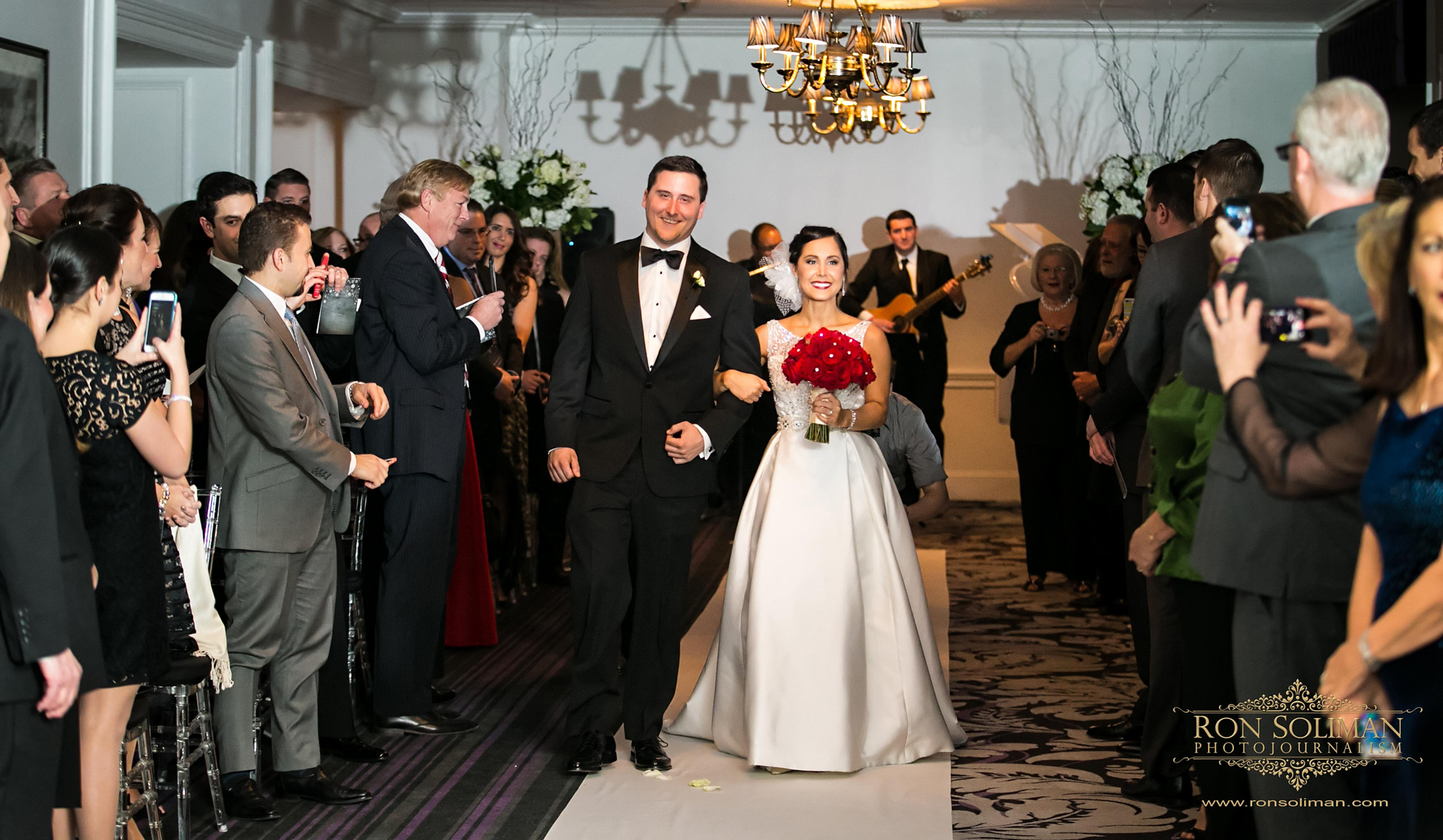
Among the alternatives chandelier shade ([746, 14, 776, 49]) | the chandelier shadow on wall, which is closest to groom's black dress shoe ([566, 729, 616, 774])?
chandelier shade ([746, 14, 776, 49])

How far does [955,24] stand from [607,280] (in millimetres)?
7179

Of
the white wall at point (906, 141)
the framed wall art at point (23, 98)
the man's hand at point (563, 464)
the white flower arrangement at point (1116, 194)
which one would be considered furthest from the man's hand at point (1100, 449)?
the white wall at point (906, 141)

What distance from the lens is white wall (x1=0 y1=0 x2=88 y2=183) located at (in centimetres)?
553

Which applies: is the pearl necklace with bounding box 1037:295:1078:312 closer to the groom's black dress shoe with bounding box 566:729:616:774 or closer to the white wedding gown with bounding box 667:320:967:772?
the white wedding gown with bounding box 667:320:967:772

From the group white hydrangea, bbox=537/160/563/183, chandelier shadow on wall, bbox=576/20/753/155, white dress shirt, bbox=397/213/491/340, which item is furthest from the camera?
chandelier shadow on wall, bbox=576/20/753/155

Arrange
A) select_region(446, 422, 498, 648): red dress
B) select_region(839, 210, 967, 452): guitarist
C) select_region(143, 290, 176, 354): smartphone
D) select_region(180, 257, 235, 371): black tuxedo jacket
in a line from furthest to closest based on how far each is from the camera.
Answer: select_region(839, 210, 967, 452): guitarist < select_region(446, 422, 498, 648): red dress < select_region(180, 257, 235, 371): black tuxedo jacket < select_region(143, 290, 176, 354): smartphone

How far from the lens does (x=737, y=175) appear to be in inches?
430

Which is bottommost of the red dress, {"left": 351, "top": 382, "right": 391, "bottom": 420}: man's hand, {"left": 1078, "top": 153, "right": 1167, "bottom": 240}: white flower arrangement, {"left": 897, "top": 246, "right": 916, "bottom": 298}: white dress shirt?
the red dress

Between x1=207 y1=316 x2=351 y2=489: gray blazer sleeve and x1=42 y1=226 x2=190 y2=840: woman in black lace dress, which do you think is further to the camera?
x1=207 y1=316 x2=351 y2=489: gray blazer sleeve

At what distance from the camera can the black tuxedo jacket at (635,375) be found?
13.6ft

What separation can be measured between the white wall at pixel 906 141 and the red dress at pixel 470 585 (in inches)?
224

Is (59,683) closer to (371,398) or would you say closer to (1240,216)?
(371,398)

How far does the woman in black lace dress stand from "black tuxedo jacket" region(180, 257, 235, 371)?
1705mm

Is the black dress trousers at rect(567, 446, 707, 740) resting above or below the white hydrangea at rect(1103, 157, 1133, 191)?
below
